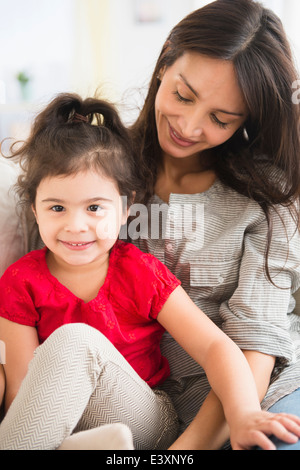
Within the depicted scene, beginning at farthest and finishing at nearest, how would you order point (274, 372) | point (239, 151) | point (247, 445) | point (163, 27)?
point (163, 27) < point (239, 151) < point (274, 372) < point (247, 445)

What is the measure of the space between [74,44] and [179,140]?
259cm

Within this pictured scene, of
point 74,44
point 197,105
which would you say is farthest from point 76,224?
point 74,44

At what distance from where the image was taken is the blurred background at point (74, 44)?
330 centimetres

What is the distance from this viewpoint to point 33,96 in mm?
3404

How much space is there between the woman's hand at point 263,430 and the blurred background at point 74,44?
280 centimetres

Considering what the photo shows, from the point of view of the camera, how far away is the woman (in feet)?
3.33

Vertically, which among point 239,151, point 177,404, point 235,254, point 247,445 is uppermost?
point 239,151

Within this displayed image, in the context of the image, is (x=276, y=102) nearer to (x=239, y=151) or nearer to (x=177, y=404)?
(x=239, y=151)

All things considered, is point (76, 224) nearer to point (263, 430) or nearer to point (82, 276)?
point (82, 276)

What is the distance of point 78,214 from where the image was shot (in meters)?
0.93

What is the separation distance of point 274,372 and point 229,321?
14 cm

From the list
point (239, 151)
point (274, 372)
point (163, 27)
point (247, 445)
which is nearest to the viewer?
point (247, 445)

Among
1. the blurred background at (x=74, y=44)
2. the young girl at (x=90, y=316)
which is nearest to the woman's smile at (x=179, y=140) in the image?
the young girl at (x=90, y=316)

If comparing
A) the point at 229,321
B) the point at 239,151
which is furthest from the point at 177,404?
the point at 239,151
